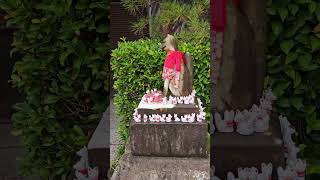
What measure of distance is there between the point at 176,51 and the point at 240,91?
92 centimetres

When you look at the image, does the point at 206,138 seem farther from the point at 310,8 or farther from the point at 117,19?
the point at 310,8

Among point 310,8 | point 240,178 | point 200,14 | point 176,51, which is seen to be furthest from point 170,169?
point 310,8

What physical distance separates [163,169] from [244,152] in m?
0.66

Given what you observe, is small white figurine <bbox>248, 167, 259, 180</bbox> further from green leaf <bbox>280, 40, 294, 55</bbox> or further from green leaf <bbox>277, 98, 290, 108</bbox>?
green leaf <bbox>280, 40, 294, 55</bbox>

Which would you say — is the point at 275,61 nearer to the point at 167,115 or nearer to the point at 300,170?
the point at 300,170

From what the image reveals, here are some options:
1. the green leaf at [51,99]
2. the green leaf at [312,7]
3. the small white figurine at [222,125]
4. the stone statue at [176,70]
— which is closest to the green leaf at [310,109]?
the small white figurine at [222,125]

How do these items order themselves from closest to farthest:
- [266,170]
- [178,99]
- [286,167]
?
[178,99], [266,170], [286,167]

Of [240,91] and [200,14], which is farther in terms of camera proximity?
[240,91]

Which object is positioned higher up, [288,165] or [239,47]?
[239,47]

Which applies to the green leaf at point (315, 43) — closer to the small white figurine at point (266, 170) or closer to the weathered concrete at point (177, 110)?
the small white figurine at point (266, 170)

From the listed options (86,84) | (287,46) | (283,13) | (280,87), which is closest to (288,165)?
(280,87)

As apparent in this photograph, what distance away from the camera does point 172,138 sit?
3.60 metres

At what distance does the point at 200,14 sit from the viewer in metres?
3.43

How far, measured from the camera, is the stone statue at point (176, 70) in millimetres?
3432
